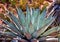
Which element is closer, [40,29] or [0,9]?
[40,29]

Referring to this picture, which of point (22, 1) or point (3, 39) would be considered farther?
point (22, 1)

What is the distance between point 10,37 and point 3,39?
0.12 metres

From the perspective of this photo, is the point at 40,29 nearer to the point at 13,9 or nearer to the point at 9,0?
the point at 13,9

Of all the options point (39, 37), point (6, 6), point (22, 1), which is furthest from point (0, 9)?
point (39, 37)

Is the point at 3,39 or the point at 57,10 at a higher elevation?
the point at 57,10

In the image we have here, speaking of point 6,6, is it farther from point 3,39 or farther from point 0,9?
point 3,39

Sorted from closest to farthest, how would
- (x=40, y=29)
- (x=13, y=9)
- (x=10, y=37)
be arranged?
(x=40, y=29) → (x=10, y=37) → (x=13, y=9)

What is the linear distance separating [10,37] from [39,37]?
1.28 ft

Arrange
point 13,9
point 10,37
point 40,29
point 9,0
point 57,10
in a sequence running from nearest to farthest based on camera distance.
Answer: point 40,29
point 10,37
point 57,10
point 13,9
point 9,0

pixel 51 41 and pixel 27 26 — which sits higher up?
pixel 27 26

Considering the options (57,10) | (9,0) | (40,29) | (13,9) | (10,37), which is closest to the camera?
(40,29)

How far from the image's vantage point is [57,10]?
3041 millimetres

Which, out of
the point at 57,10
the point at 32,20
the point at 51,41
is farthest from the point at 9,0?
the point at 51,41

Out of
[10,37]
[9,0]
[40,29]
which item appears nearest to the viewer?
[40,29]
